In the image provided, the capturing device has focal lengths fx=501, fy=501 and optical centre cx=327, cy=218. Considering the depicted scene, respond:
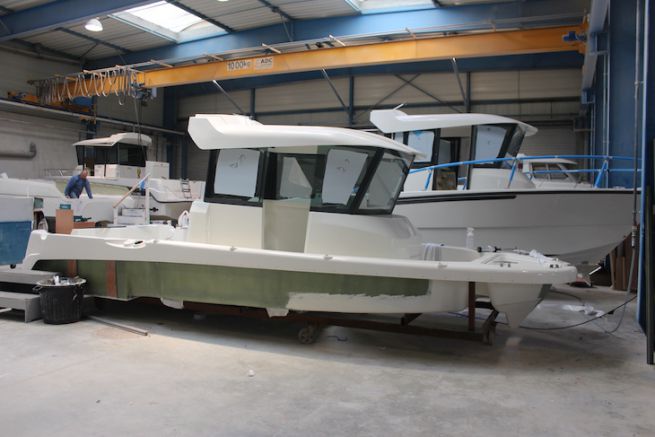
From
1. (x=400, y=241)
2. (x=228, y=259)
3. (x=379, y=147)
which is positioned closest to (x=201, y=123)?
(x=228, y=259)

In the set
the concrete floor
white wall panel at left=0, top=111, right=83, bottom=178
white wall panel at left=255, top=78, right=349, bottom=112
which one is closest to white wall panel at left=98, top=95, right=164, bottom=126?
white wall panel at left=0, top=111, right=83, bottom=178

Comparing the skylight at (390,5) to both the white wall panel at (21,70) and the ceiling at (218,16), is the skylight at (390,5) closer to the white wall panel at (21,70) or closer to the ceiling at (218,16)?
the ceiling at (218,16)

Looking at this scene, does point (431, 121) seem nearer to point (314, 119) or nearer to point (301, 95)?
point (314, 119)

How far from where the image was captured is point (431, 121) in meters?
7.45

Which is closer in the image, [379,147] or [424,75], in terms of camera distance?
[379,147]

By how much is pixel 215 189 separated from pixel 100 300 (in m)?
1.92

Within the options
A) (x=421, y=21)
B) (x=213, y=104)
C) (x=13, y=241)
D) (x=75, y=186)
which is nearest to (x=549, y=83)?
(x=421, y=21)

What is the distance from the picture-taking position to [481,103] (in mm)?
15438

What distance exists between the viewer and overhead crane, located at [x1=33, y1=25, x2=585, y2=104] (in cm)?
946

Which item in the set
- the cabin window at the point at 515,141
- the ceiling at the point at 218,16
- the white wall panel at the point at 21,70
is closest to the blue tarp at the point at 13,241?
the ceiling at the point at 218,16

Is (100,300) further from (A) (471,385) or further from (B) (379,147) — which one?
(A) (471,385)

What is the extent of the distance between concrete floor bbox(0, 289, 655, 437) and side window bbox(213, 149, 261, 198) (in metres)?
1.31

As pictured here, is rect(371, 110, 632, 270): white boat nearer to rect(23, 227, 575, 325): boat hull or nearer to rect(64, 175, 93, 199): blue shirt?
rect(23, 227, 575, 325): boat hull

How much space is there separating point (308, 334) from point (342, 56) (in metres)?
8.03
